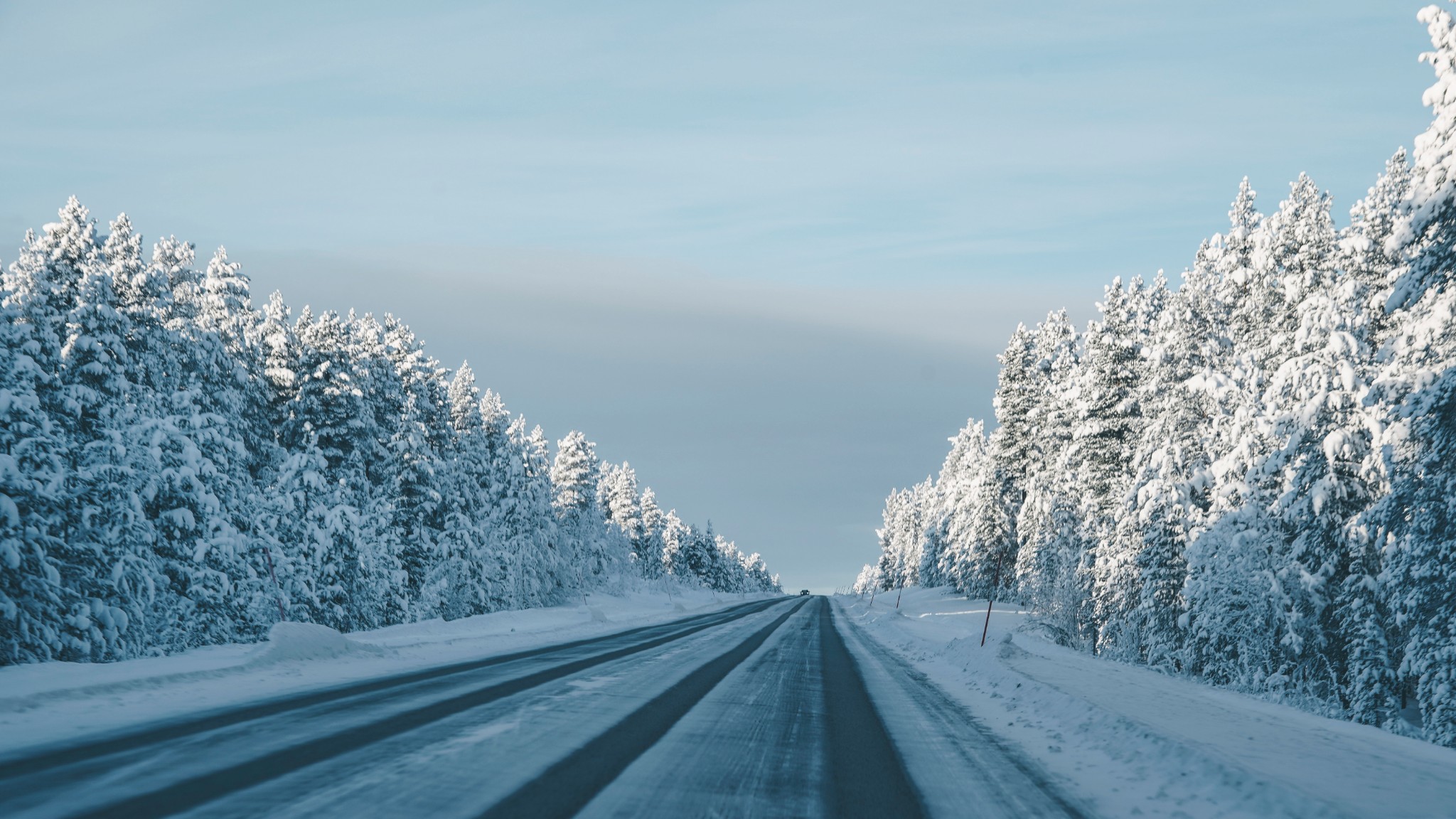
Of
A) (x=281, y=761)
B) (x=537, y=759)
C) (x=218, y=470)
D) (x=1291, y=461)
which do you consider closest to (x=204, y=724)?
(x=281, y=761)

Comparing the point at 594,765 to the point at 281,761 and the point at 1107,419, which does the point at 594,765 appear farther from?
the point at 1107,419

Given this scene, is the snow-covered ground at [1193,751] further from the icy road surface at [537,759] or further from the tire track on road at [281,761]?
the tire track on road at [281,761]

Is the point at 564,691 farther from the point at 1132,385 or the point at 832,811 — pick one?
the point at 1132,385

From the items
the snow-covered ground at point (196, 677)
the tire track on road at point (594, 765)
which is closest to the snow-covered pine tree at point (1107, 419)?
the snow-covered ground at point (196, 677)

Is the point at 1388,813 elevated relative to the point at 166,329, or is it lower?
lower

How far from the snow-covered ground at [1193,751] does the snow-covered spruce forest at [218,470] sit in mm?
15902

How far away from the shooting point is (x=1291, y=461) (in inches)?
794

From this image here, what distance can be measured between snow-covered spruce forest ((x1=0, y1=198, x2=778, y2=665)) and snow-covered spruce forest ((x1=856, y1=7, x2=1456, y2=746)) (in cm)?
2183

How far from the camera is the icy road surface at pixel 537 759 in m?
5.53

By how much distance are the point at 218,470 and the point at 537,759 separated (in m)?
18.8

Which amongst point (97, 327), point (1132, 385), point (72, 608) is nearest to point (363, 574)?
point (97, 327)

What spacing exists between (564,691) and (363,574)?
67.2 ft

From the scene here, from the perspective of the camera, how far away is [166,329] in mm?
26844

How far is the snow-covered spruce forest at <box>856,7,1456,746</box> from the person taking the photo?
13.9 meters
